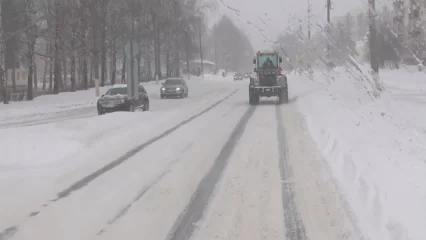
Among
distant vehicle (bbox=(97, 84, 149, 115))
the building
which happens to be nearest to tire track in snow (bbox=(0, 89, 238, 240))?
the building

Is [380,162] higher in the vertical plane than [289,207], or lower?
higher

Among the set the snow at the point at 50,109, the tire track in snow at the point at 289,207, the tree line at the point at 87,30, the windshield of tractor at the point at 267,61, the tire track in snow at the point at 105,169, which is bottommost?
the tire track in snow at the point at 289,207

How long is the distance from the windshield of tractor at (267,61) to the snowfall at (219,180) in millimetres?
13282

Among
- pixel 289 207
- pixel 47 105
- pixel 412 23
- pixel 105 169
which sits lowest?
pixel 289 207

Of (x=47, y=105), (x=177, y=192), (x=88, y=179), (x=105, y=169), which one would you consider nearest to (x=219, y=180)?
(x=177, y=192)

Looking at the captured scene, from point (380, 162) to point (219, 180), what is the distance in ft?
9.74

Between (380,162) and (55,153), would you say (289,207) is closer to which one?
(380,162)

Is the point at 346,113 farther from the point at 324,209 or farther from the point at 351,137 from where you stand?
the point at 324,209

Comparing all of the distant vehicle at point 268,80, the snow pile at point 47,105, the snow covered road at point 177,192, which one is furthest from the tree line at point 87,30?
the snow covered road at point 177,192

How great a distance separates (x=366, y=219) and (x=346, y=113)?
13.1 meters

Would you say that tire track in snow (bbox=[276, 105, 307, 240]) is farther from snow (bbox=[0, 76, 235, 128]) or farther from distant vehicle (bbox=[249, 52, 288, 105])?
distant vehicle (bbox=[249, 52, 288, 105])

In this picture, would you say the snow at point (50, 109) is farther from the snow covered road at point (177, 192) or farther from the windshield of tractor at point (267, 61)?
the snow covered road at point (177, 192)

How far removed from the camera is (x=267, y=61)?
30828 mm

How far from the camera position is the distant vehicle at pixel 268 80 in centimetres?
3015
